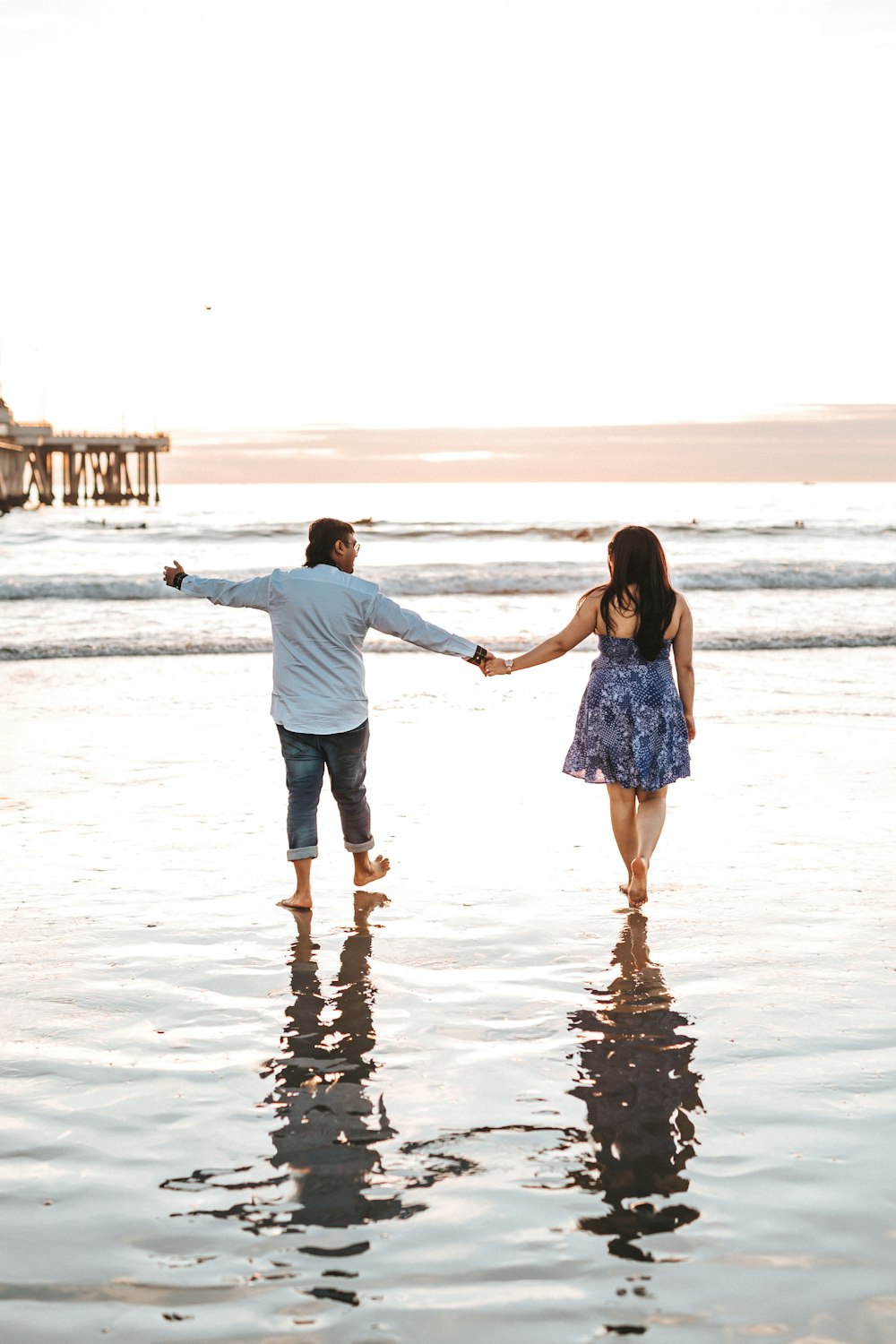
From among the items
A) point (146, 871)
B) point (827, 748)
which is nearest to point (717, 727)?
point (827, 748)

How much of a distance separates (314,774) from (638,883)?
1.34 m

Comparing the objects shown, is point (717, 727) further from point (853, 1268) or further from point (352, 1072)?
point (853, 1268)

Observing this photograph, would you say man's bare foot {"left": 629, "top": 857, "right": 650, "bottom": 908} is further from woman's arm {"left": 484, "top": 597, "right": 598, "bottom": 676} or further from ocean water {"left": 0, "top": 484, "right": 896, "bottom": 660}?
ocean water {"left": 0, "top": 484, "right": 896, "bottom": 660}

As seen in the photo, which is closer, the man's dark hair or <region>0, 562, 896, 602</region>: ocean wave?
the man's dark hair

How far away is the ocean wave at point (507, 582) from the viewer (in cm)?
2070

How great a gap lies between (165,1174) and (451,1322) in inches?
31.5

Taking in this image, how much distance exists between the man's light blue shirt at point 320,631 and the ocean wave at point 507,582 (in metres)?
16.1

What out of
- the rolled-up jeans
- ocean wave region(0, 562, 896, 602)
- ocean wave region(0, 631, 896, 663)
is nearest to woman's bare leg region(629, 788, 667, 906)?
the rolled-up jeans

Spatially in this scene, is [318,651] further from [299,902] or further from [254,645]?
[254,645]

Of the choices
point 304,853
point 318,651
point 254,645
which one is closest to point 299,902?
point 304,853

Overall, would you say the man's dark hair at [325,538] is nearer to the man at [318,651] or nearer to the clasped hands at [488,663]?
the man at [318,651]

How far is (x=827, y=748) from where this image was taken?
828 centimetres

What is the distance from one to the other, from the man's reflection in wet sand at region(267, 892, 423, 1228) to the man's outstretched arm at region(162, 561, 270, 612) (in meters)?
1.41

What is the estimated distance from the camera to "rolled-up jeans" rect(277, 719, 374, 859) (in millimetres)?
5023
